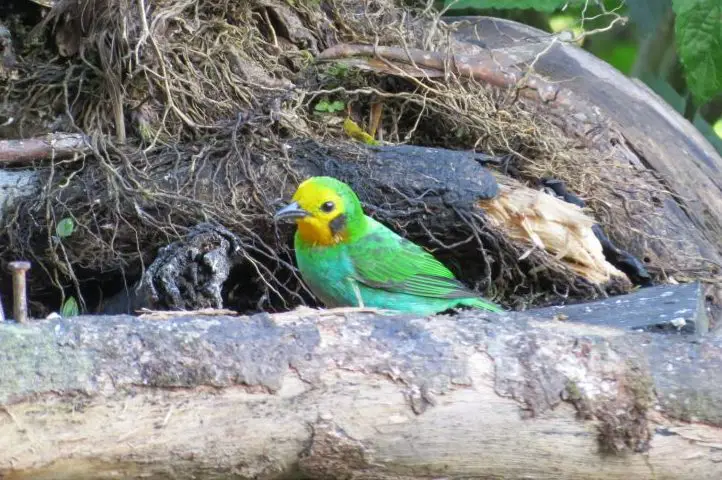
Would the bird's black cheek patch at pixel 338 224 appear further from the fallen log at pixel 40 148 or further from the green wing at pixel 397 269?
the fallen log at pixel 40 148

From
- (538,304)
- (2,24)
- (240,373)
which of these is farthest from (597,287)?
(2,24)

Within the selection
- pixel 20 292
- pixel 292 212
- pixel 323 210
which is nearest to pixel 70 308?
pixel 292 212

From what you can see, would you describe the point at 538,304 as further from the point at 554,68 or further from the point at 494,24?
the point at 494,24

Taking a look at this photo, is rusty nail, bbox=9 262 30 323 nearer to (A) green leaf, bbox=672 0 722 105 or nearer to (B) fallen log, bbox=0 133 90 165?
(B) fallen log, bbox=0 133 90 165

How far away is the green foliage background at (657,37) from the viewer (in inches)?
206

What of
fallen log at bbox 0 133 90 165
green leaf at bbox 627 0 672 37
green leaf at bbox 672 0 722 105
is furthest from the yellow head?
green leaf at bbox 627 0 672 37

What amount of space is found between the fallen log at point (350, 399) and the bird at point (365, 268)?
5.51 ft

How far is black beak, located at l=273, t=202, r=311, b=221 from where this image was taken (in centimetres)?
423

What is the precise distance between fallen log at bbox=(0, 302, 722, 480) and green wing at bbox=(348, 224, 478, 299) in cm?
168

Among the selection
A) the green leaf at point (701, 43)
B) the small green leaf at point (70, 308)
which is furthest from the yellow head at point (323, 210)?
the green leaf at point (701, 43)

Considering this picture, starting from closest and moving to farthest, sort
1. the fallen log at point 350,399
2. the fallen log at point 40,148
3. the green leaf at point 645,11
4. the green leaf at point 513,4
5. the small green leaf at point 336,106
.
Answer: the fallen log at point 350,399 < the fallen log at point 40,148 < the small green leaf at point 336,106 < the green leaf at point 513,4 < the green leaf at point 645,11

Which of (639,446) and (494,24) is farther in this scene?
(494,24)

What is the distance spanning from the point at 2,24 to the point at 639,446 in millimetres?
3872

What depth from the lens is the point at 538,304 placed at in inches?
184
